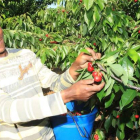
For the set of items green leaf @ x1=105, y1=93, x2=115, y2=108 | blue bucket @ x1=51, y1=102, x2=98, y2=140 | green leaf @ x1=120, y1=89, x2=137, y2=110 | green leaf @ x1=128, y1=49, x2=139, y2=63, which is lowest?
blue bucket @ x1=51, y1=102, x2=98, y2=140

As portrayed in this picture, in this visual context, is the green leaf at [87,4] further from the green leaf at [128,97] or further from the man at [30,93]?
the green leaf at [128,97]

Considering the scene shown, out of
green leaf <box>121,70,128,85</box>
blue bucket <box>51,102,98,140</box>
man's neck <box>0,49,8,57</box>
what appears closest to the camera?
green leaf <box>121,70,128,85</box>

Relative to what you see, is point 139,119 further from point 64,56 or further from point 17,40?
point 17,40

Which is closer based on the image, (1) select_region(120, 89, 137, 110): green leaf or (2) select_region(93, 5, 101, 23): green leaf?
(1) select_region(120, 89, 137, 110): green leaf

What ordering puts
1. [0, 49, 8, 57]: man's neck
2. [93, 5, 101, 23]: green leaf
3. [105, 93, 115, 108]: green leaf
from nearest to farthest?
[105, 93, 115, 108]: green leaf, [0, 49, 8, 57]: man's neck, [93, 5, 101, 23]: green leaf

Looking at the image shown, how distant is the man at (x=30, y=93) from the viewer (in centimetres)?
117

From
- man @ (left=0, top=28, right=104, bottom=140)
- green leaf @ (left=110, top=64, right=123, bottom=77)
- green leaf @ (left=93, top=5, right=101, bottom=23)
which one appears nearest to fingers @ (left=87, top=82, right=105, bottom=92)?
man @ (left=0, top=28, right=104, bottom=140)

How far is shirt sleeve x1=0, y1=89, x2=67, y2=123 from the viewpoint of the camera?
3.84 ft

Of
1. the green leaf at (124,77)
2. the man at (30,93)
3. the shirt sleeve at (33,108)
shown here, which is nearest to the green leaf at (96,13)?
the man at (30,93)

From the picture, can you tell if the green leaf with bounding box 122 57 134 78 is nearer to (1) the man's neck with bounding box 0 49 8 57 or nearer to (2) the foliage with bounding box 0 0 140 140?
(2) the foliage with bounding box 0 0 140 140

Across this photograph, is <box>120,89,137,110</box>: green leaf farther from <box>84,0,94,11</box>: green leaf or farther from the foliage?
<box>84,0,94,11</box>: green leaf

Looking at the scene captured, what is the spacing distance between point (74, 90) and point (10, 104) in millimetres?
416

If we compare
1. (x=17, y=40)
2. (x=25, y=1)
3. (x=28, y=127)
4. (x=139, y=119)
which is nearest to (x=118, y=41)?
(x=139, y=119)

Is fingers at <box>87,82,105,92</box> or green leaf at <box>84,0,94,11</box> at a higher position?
green leaf at <box>84,0,94,11</box>
